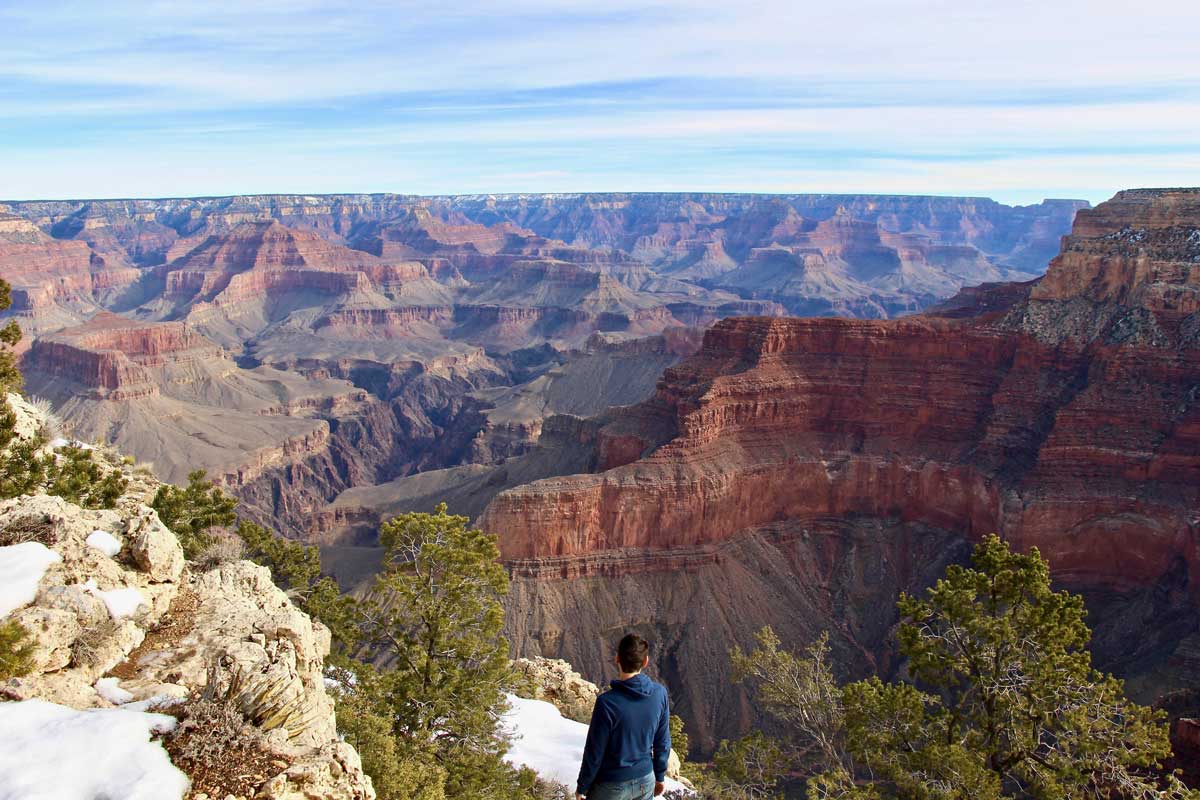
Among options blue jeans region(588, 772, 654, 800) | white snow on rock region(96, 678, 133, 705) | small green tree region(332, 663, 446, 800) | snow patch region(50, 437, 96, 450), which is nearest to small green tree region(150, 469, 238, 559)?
snow patch region(50, 437, 96, 450)

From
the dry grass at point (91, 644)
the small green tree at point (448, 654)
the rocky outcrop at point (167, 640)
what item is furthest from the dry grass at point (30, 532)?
the small green tree at point (448, 654)

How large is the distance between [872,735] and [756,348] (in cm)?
4934

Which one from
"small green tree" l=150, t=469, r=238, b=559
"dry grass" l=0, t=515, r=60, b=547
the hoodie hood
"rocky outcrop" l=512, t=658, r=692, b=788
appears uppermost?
"dry grass" l=0, t=515, r=60, b=547

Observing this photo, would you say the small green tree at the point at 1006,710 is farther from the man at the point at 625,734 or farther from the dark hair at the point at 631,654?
the dark hair at the point at 631,654

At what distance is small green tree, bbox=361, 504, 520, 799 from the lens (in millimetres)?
21234

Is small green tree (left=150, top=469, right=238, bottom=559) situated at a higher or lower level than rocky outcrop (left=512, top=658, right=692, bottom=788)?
higher

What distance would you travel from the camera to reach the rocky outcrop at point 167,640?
12.6 metres

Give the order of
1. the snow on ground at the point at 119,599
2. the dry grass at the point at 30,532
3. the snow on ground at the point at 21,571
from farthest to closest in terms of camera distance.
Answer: the dry grass at the point at 30,532
the snow on ground at the point at 119,599
the snow on ground at the point at 21,571

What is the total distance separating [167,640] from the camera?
50.4ft

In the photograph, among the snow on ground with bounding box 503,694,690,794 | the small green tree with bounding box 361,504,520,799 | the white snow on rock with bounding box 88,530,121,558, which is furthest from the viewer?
the snow on ground with bounding box 503,694,690,794

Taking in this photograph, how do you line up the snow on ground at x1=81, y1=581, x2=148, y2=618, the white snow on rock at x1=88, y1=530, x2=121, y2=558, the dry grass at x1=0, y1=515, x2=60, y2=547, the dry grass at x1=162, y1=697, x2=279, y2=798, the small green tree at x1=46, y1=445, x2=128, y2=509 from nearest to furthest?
the dry grass at x1=162, y1=697, x2=279, y2=798 → the snow on ground at x1=81, y1=581, x2=148, y2=618 → the dry grass at x1=0, y1=515, x2=60, y2=547 → the white snow on rock at x1=88, y1=530, x2=121, y2=558 → the small green tree at x1=46, y1=445, x2=128, y2=509

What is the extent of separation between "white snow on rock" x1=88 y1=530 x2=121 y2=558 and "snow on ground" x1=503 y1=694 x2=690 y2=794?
37.5 ft

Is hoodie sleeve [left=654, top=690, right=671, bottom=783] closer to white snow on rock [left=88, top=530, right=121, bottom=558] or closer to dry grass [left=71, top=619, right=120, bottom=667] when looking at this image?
dry grass [left=71, top=619, right=120, bottom=667]


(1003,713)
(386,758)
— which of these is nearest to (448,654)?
(386,758)
